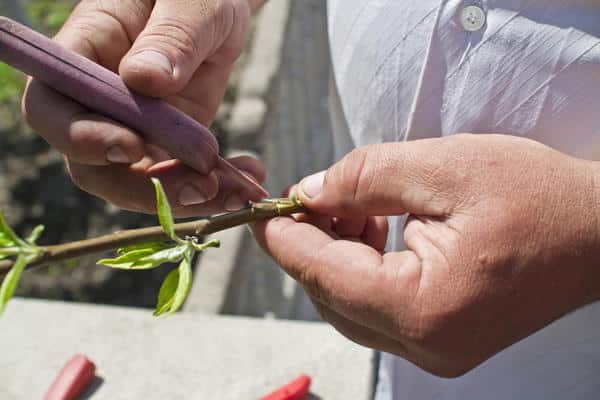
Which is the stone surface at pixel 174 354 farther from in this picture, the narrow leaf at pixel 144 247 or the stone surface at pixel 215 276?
the narrow leaf at pixel 144 247

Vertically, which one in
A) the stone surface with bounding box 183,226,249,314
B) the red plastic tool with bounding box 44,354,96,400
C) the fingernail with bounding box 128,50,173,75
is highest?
the fingernail with bounding box 128,50,173,75

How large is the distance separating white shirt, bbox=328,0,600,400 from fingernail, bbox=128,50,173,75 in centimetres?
27

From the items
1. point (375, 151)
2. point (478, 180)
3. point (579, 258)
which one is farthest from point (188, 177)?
point (579, 258)

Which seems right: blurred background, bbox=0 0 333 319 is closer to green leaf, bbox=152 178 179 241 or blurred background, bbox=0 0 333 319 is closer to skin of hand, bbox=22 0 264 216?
skin of hand, bbox=22 0 264 216

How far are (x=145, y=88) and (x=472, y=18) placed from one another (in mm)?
382

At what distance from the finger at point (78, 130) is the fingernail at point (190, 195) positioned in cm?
7

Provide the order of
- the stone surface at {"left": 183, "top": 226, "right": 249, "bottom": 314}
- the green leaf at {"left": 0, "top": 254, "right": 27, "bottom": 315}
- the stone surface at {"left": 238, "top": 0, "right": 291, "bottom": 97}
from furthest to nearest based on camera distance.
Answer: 1. the stone surface at {"left": 238, "top": 0, "right": 291, "bottom": 97}
2. the stone surface at {"left": 183, "top": 226, "right": 249, "bottom": 314}
3. the green leaf at {"left": 0, "top": 254, "right": 27, "bottom": 315}

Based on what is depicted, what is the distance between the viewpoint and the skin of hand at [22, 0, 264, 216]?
2.42ft

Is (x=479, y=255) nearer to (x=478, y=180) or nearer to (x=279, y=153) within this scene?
(x=478, y=180)

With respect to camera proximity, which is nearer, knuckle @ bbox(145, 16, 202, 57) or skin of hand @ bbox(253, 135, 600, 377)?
skin of hand @ bbox(253, 135, 600, 377)

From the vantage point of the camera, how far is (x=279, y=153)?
7.09 feet

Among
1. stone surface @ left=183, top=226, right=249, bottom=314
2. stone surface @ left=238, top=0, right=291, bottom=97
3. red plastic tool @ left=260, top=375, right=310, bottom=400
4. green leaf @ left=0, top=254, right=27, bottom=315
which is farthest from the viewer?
stone surface @ left=238, top=0, right=291, bottom=97

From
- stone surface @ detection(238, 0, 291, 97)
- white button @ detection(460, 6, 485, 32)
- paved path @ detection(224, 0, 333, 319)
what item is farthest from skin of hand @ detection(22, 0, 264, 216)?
stone surface @ detection(238, 0, 291, 97)

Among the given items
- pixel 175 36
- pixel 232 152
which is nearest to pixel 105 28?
pixel 175 36
